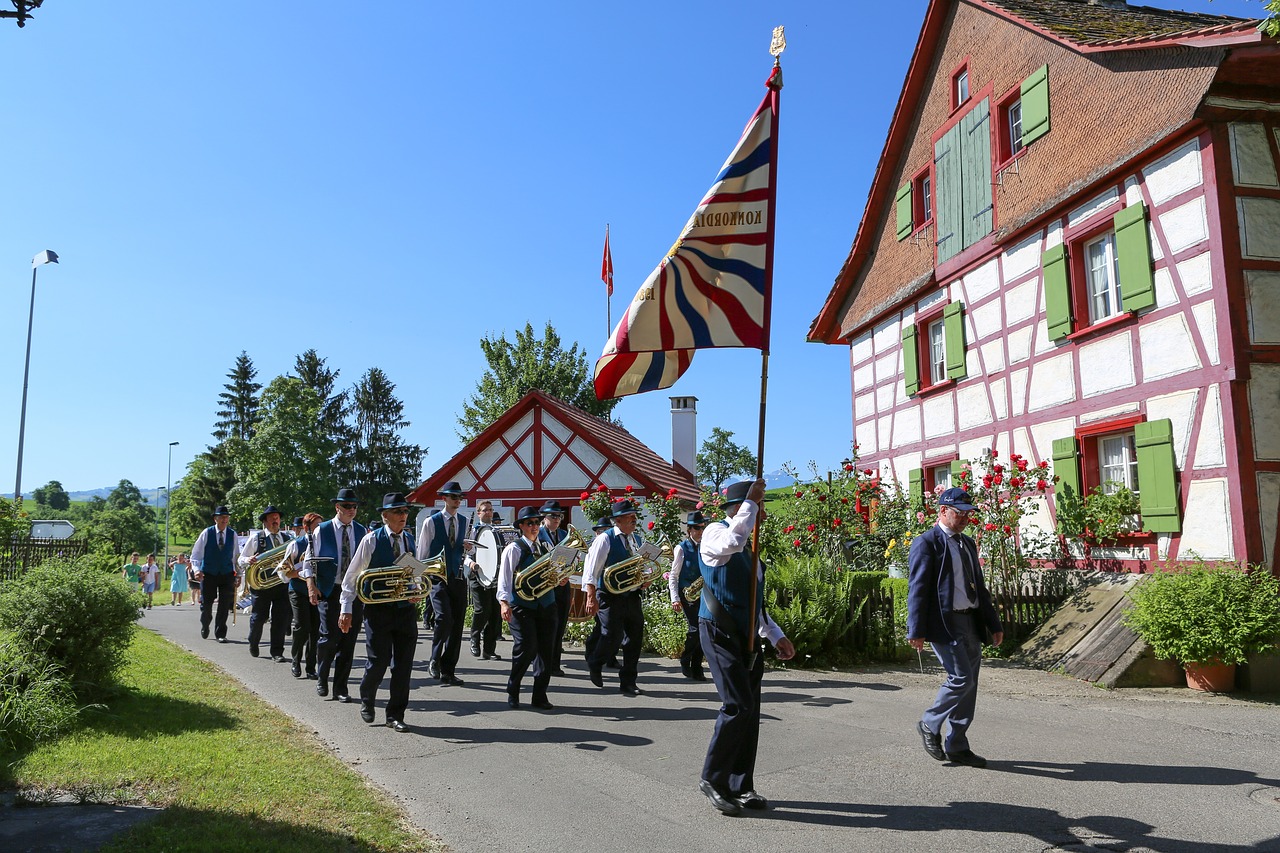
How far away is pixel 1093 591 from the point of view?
12.4 metres

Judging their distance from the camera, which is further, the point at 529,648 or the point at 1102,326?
the point at 1102,326

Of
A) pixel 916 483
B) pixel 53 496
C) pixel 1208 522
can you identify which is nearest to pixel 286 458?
pixel 916 483

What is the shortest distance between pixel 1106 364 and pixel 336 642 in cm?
1071

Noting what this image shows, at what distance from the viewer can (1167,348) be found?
11.8m

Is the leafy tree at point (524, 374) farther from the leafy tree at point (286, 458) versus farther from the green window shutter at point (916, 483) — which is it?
the green window shutter at point (916, 483)

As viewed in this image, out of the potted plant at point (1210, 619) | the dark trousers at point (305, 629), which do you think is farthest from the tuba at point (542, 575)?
the potted plant at point (1210, 619)

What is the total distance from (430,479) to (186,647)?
15.8 m

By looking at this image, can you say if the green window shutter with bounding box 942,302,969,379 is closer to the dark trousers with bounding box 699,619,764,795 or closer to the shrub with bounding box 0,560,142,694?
the dark trousers with bounding box 699,619,764,795

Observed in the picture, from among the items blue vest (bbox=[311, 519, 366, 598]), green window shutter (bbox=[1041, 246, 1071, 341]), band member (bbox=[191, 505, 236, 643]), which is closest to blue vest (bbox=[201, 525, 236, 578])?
band member (bbox=[191, 505, 236, 643])

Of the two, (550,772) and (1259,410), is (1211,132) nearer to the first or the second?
(1259,410)

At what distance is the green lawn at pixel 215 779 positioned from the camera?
15.7 ft

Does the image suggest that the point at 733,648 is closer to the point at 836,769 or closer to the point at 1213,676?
the point at 836,769

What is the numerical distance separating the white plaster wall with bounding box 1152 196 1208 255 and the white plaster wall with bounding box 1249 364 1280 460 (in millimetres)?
1754

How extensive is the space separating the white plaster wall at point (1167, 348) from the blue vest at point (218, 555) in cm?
1369
